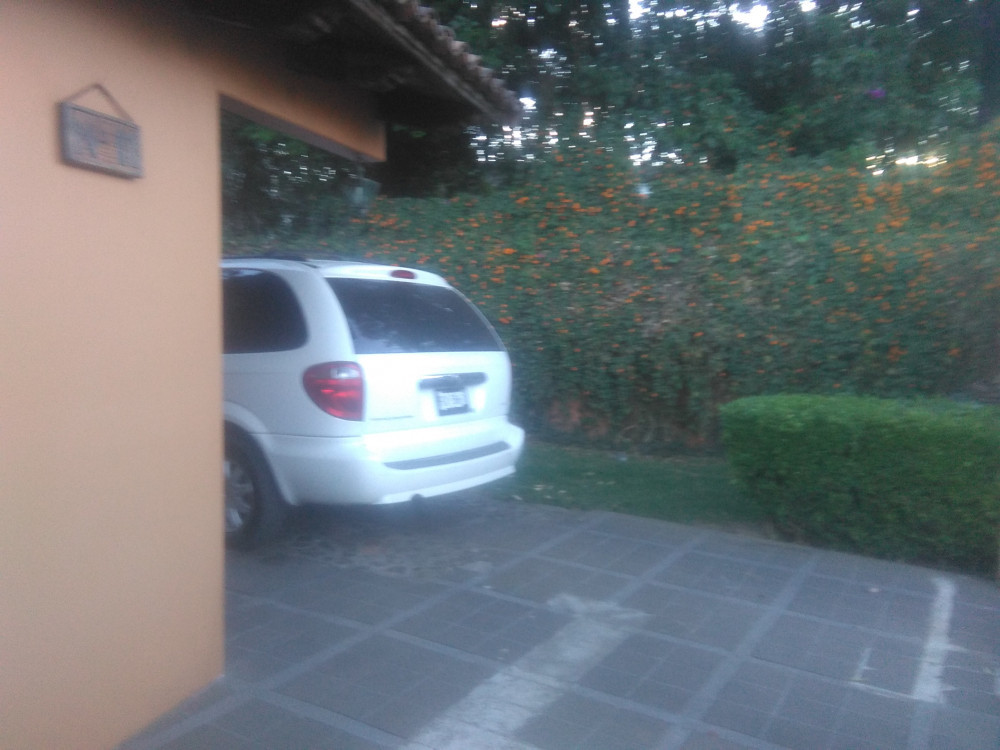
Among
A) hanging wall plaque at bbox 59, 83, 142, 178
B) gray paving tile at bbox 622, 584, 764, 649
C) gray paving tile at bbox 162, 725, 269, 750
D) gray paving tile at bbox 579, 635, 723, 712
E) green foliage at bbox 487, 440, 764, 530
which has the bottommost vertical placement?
gray paving tile at bbox 162, 725, 269, 750

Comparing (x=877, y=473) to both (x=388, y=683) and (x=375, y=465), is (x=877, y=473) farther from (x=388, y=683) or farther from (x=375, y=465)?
(x=388, y=683)

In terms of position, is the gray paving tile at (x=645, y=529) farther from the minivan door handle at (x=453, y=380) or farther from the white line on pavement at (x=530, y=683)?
the minivan door handle at (x=453, y=380)

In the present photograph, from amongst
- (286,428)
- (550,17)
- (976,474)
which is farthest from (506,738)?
(550,17)

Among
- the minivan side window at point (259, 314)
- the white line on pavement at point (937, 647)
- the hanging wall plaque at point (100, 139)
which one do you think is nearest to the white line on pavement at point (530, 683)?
the white line on pavement at point (937, 647)

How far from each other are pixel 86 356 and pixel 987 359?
6.61m

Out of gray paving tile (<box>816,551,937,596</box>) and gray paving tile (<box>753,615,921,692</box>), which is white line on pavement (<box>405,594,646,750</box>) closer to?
gray paving tile (<box>753,615,921,692</box>)

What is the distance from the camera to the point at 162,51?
12.1 ft

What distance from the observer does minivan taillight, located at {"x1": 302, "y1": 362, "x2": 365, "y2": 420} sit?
5.32 meters

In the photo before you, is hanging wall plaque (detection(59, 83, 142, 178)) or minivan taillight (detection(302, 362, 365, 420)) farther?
minivan taillight (detection(302, 362, 365, 420))

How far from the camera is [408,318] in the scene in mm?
5941

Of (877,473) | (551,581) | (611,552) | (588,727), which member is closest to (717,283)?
(877,473)

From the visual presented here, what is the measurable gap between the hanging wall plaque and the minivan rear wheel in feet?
8.45

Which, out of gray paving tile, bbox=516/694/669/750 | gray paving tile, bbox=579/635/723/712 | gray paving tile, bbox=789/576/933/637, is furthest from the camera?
gray paving tile, bbox=789/576/933/637

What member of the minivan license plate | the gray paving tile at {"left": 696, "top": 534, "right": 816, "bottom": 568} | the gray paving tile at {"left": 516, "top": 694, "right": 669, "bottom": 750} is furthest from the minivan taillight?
the gray paving tile at {"left": 696, "top": 534, "right": 816, "bottom": 568}
